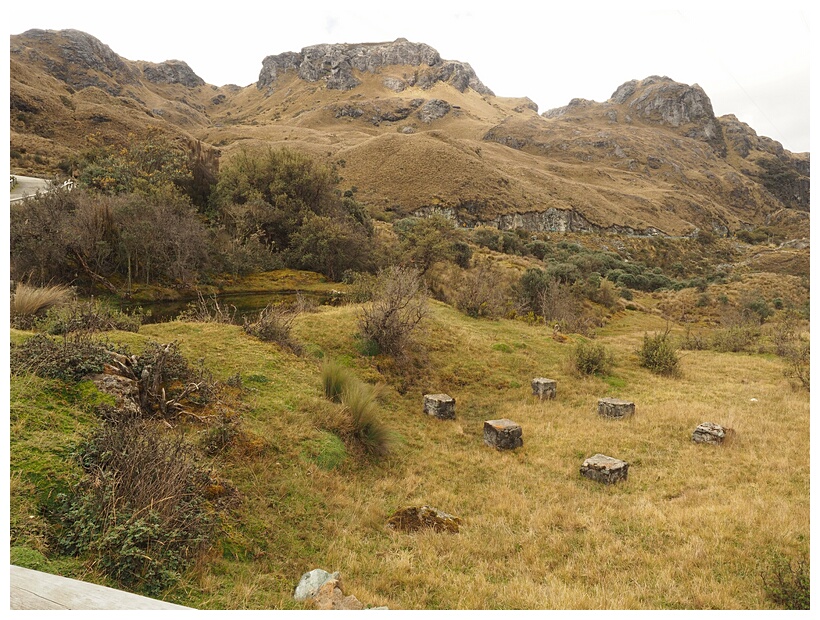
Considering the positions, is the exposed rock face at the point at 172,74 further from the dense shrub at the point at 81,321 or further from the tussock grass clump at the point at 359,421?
the tussock grass clump at the point at 359,421

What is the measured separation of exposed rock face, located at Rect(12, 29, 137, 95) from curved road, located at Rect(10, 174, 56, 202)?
9693 cm

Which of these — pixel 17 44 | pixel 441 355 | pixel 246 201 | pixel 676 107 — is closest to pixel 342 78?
pixel 17 44

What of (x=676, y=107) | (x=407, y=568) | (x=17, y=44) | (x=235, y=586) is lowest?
(x=407, y=568)

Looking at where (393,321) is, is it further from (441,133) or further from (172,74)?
(172,74)

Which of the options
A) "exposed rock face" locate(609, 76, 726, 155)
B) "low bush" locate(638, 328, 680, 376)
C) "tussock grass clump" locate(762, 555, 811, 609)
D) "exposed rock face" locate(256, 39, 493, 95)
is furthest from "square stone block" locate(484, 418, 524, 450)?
"exposed rock face" locate(609, 76, 726, 155)

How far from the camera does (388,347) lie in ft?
38.7

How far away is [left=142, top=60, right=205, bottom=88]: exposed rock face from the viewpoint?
149000mm

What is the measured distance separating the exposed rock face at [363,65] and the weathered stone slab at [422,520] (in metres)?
153

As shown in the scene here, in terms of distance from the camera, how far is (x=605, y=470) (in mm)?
6898

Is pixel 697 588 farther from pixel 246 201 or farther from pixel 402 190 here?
pixel 402 190

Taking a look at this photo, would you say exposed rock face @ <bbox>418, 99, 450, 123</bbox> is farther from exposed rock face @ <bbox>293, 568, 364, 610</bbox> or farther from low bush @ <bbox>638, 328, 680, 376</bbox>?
exposed rock face @ <bbox>293, 568, 364, 610</bbox>

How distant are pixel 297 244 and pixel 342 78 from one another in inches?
5462

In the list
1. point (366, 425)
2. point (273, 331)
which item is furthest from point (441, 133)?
point (366, 425)

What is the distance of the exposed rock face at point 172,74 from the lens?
149 meters
